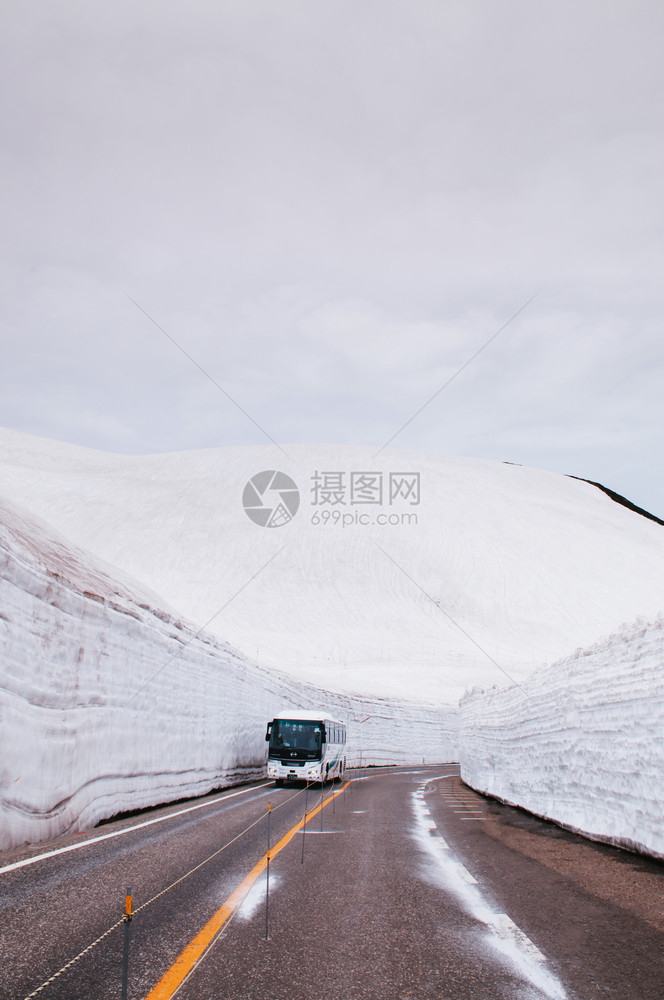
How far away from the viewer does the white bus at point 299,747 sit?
2202cm

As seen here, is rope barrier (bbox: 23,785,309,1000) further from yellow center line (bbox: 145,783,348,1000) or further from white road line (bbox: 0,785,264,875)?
white road line (bbox: 0,785,264,875)

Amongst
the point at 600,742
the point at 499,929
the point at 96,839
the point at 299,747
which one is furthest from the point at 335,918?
the point at 299,747

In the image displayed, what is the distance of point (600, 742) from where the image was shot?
10445 millimetres

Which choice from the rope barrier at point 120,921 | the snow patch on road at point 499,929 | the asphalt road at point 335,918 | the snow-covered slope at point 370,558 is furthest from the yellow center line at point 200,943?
the snow-covered slope at point 370,558

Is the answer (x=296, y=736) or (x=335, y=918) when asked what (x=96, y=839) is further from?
(x=296, y=736)

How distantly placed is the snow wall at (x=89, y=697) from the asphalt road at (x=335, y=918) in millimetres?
1176

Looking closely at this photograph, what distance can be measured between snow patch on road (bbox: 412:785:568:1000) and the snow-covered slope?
42245 millimetres

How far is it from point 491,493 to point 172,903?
331 feet

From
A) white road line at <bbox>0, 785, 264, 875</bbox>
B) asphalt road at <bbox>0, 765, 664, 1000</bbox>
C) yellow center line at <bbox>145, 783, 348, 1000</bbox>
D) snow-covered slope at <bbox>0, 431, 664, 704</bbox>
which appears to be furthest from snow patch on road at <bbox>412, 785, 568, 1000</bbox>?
snow-covered slope at <bbox>0, 431, 664, 704</bbox>

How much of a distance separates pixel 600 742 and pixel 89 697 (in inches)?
327

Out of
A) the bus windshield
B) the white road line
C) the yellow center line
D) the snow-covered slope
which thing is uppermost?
the snow-covered slope

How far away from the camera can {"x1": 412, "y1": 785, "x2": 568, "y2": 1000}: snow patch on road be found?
423 cm

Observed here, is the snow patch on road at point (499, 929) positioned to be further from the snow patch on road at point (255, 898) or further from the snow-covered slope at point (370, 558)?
the snow-covered slope at point (370, 558)

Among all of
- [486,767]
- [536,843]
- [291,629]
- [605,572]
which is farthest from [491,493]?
[536,843]
